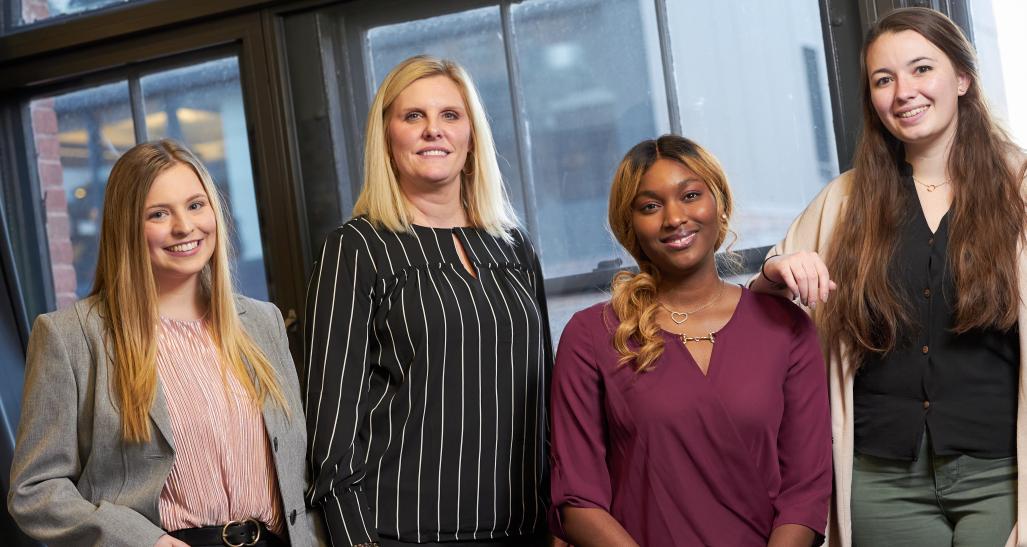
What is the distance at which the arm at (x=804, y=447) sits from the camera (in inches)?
71.5

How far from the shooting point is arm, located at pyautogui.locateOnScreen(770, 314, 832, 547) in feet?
5.96

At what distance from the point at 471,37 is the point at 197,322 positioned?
111cm

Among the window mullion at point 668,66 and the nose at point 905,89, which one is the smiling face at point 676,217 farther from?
the window mullion at point 668,66

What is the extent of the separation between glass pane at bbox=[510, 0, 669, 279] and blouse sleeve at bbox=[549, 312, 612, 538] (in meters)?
0.86

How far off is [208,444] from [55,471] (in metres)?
0.24

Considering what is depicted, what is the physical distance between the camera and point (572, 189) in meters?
2.76

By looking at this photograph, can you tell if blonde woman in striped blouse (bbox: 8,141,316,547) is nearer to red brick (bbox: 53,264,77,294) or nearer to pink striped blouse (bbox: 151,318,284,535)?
pink striped blouse (bbox: 151,318,284,535)

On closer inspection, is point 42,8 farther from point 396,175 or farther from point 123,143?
point 396,175

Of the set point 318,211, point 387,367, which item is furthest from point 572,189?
point 387,367

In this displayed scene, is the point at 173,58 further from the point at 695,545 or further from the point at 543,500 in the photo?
the point at 695,545

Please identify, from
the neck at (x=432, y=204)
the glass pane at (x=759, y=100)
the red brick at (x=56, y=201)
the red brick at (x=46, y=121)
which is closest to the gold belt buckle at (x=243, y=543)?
the neck at (x=432, y=204)

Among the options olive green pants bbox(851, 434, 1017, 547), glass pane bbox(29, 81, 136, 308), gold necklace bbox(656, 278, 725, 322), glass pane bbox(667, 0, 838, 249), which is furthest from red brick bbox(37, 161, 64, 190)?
olive green pants bbox(851, 434, 1017, 547)

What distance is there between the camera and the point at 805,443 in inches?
73.3

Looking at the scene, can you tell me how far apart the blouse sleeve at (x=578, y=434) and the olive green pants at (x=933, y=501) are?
507 mm
